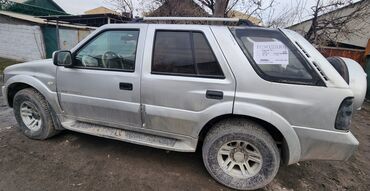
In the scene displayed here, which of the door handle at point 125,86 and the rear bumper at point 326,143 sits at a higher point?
the door handle at point 125,86

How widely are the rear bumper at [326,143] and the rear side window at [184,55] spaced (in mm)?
1065

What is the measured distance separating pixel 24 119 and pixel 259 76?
11.9 feet

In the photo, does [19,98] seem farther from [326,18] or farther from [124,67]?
[326,18]

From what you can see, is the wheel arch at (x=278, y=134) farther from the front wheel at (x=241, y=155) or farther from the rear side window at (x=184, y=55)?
the rear side window at (x=184, y=55)

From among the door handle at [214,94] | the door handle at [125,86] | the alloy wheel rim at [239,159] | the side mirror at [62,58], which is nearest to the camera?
the door handle at [214,94]

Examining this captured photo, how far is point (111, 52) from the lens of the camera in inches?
115

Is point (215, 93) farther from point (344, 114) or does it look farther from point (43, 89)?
point (43, 89)

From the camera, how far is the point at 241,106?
2326mm

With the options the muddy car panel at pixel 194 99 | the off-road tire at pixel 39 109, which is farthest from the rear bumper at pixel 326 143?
the off-road tire at pixel 39 109

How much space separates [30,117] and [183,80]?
2709 millimetres

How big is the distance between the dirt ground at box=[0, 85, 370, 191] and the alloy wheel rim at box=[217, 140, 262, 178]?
29cm

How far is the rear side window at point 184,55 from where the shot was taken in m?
2.45

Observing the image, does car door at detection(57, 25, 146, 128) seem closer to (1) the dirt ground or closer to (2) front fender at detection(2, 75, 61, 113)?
(2) front fender at detection(2, 75, 61, 113)

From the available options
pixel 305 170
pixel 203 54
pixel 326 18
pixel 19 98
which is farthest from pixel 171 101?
pixel 326 18
